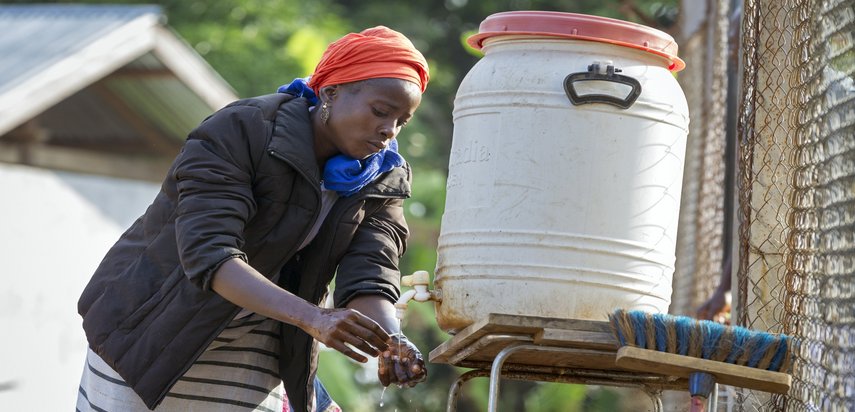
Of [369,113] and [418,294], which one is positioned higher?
[369,113]

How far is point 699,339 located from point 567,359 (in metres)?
0.48

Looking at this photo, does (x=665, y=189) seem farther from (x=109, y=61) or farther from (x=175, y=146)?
(x=175, y=146)

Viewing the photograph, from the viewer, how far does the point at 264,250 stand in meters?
3.54

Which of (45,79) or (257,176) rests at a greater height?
(45,79)

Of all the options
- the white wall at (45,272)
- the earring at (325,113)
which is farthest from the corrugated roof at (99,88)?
the earring at (325,113)

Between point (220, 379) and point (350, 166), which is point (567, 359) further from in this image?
point (220, 379)

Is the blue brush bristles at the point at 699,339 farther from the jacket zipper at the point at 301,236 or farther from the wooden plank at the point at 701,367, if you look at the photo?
the jacket zipper at the point at 301,236

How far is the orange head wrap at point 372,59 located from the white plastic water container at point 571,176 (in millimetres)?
201

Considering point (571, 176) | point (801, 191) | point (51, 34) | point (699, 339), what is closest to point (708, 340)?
point (699, 339)

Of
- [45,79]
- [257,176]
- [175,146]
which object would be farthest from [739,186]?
[175,146]

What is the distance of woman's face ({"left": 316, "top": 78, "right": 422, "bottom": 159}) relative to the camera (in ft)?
11.3

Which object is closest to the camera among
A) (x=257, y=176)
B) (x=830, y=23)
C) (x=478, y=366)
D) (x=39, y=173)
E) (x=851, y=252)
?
(x=851, y=252)

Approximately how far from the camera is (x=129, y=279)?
3598 mm

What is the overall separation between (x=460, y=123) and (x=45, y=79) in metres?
6.02
